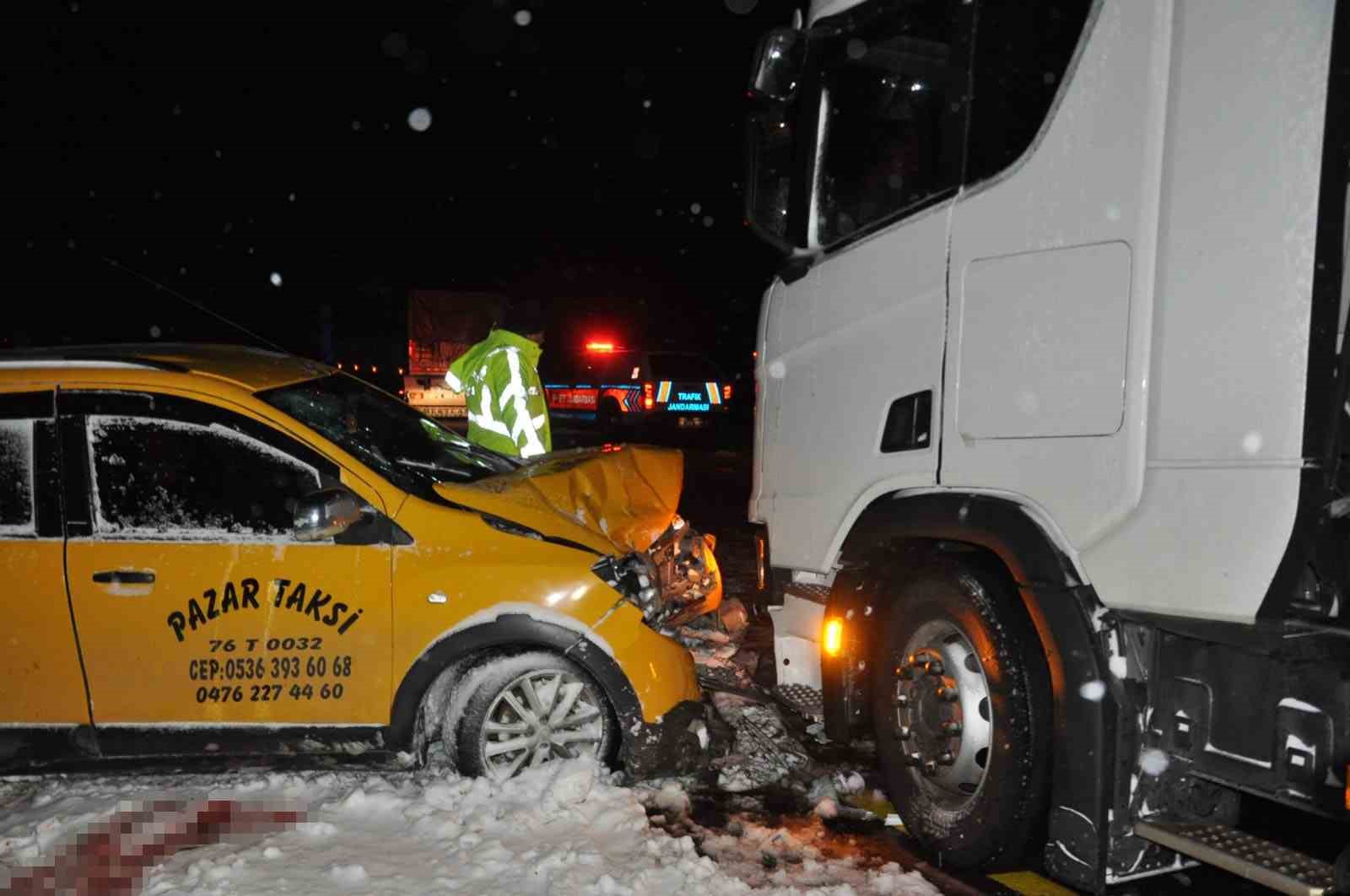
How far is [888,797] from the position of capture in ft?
13.6

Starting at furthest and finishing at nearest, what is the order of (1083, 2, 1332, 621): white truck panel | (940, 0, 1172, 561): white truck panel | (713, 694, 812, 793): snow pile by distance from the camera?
1. (713, 694, 812, 793): snow pile
2. (940, 0, 1172, 561): white truck panel
3. (1083, 2, 1332, 621): white truck panel

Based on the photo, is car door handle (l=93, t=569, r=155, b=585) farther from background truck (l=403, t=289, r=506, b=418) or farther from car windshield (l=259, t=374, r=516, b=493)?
background truck (l=403, t=289, r=506, b=418)

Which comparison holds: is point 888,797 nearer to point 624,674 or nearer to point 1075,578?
point 624,674

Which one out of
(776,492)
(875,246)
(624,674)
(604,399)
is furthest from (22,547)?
(604,399)

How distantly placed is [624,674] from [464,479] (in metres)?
1.38

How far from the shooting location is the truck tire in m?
3.28

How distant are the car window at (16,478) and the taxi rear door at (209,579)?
151mm

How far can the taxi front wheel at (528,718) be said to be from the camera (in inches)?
156

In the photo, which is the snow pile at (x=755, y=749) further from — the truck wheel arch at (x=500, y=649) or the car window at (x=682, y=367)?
the car window at (x=682, y=367)

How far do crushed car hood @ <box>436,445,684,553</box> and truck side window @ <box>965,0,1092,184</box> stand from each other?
2.14 meters

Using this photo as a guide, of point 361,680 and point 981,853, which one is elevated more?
point 361,680

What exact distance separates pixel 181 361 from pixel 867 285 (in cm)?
288

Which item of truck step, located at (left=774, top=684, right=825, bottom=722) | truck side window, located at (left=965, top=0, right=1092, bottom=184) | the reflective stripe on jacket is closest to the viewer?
truck side window, located at (left=965, top=0, right=1092, bottom=184)

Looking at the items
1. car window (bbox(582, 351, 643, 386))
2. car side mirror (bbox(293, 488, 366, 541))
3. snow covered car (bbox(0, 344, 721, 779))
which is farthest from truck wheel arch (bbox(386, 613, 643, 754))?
car window (bbox(582, 351, 643, 386))
